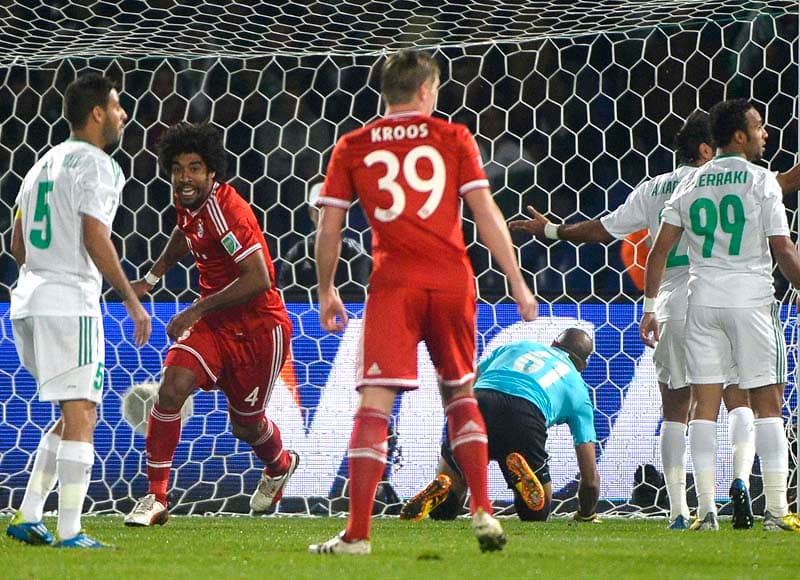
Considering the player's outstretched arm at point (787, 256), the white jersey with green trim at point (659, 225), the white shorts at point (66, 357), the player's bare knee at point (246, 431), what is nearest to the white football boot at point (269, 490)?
the player's bare knee at point (246, 431)

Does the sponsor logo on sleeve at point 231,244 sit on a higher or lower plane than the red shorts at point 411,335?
higher

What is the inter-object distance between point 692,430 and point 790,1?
8.57 ft

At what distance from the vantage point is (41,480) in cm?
420

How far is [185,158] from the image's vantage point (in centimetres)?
555

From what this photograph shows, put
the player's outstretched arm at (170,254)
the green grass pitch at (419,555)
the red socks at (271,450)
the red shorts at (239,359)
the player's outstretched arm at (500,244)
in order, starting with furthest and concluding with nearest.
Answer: the red socks at (271,450), the player's outstretched arm at (170,254), the red shorts at (239,359), the player's outstretched arm at (500,244), the green grass pitch at (419,555)

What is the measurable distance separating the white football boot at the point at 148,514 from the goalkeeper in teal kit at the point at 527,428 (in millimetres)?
1054

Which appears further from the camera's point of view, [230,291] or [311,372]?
[311,372]

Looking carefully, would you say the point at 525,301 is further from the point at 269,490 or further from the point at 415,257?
the point at 269,490

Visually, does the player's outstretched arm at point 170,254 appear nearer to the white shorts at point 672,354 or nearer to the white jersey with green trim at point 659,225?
the white jersey with green trim at point 659,225

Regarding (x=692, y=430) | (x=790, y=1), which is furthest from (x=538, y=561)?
(x=790, y=1)

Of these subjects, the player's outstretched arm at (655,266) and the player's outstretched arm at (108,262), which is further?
the player's outstretched arm at (655,266)

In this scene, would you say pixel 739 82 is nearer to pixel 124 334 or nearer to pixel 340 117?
pixel 340 117

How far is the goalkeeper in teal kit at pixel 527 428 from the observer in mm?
5711

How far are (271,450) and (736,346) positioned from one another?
7.01ft
